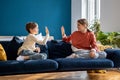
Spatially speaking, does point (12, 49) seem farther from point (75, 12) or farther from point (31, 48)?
point (75, 12)

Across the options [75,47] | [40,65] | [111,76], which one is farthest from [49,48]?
[111,76]

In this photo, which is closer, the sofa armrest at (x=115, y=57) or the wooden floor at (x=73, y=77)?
the sofa armrest at (x=115, y=57)

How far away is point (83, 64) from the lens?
164 inches

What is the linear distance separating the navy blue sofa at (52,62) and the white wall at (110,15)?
4.70 feet

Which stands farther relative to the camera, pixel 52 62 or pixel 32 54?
pixel 32 54

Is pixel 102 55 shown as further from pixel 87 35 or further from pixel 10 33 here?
pixel 10 33

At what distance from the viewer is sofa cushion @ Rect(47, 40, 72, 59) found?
4.89m

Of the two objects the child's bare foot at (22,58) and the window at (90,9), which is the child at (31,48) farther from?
the window at (90,9)

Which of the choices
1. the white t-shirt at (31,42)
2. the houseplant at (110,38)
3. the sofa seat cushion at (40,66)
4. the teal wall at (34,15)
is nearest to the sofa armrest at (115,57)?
the houseplant at (110,38)

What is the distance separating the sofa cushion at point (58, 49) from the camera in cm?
489

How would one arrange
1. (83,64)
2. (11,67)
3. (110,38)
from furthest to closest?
(110,38), (83,64), (11,67)

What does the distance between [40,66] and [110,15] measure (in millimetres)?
2599

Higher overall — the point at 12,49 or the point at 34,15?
the point at 34,15

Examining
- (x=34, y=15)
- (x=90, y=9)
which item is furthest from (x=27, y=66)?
(x=90, y=9)
